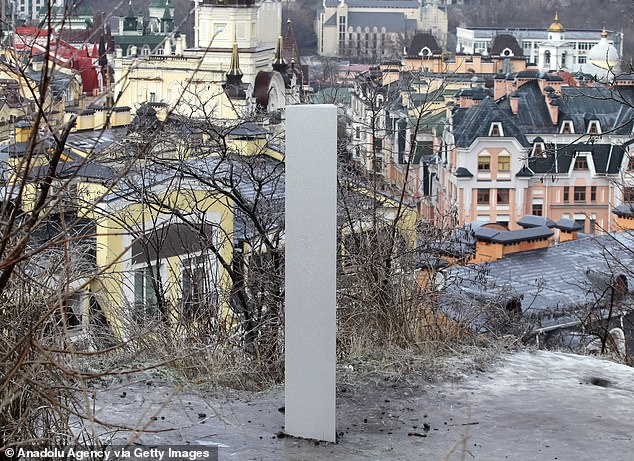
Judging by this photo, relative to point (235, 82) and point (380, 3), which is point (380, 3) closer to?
point (380, 3)

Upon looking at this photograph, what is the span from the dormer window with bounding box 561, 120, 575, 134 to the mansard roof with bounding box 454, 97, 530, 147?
2.84 metres

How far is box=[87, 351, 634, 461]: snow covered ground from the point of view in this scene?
15.4 ft

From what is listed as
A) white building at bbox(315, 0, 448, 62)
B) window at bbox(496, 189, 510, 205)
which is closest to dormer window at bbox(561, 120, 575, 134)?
window at bbox(496, 189, 510, 205)

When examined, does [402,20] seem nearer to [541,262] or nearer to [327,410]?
[541,262]

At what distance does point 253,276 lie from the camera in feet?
26.6

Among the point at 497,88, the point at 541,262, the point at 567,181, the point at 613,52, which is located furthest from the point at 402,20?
the point at 541,262

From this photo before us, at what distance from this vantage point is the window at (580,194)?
33812 millimetres

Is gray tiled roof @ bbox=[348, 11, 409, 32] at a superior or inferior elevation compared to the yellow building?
superior

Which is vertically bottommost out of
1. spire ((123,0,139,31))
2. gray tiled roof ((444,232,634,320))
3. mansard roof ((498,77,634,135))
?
gray tiled roof ((444,232,634,320))

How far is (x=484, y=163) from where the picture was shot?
33562 mm

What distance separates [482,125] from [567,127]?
13.9 ft

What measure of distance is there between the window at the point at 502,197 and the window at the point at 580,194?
196 cm

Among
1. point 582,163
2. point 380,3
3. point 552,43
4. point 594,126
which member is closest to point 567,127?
point 594,126

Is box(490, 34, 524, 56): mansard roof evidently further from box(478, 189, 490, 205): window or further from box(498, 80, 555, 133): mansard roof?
box(478, 189, 490, 205): window
